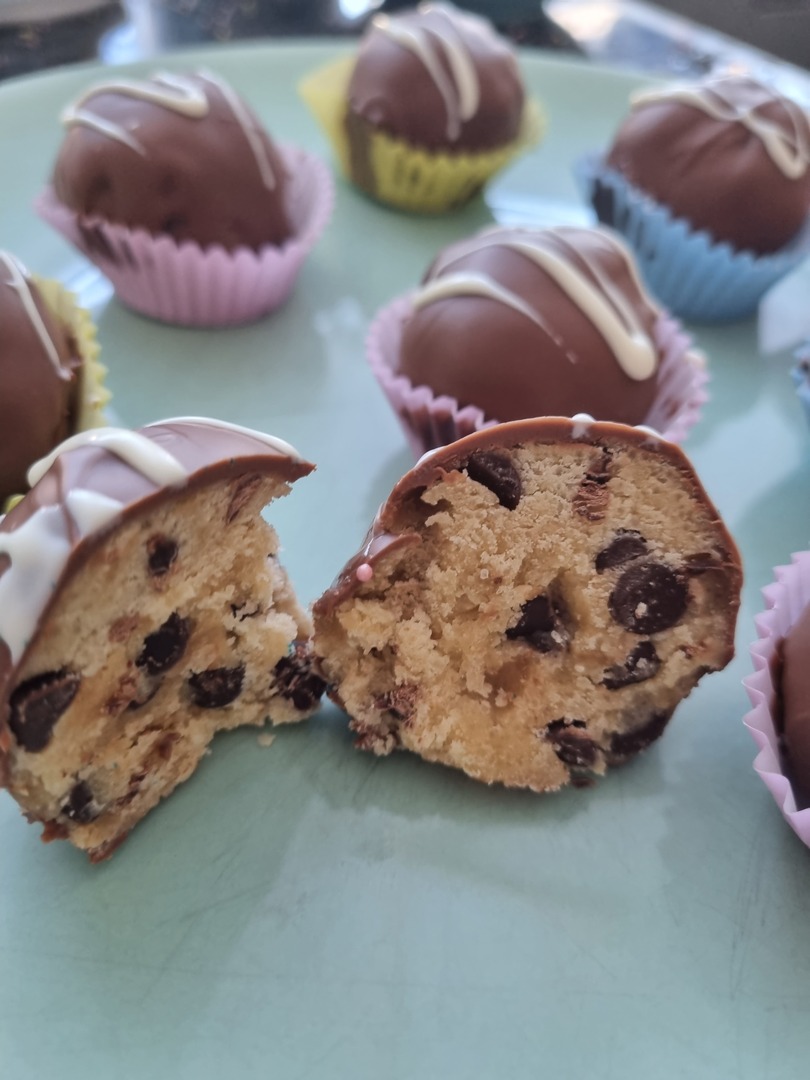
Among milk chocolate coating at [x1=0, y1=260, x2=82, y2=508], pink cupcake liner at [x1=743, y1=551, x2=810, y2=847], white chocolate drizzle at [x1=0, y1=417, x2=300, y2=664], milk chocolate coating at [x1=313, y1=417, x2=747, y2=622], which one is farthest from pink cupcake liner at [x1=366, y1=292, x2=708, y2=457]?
white chocolate drizzle at [x1=0, y1=417, x2=300, y2=664]

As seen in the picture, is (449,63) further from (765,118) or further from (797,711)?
(797,711)

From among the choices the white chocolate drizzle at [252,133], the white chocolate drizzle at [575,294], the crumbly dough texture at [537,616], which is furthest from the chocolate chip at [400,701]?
the white chocolate drizzle at [252,133]

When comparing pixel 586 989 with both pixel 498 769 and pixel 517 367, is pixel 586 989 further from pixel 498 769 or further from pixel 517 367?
pixel 517 367

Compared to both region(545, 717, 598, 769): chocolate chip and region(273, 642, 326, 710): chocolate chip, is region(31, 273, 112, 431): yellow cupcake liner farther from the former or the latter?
region(545, 717, 598, 769): chocolate chip

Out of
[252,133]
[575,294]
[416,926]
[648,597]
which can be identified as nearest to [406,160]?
[252,133]

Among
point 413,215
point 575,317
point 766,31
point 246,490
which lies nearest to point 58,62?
point 413,215

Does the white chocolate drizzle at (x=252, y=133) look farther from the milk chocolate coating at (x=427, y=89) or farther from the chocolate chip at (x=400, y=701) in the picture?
the chocolate chip at (x=400, y=701)

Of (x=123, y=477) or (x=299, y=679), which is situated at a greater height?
(x=123, y=477)
